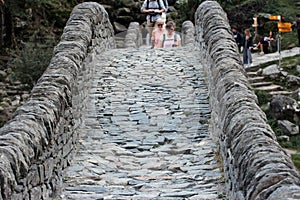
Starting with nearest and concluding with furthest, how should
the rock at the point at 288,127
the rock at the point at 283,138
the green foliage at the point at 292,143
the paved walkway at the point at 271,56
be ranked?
1. the green foliage at the point at 292,143
2. the rock at the point at 283,138
3. the rock at the point at 288,127
4. the paved walkway at the point at 271,56

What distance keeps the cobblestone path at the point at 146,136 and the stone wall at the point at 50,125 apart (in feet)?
1.02

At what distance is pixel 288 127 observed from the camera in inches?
656

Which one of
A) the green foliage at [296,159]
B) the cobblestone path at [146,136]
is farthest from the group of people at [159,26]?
the green foliage at [296,159]

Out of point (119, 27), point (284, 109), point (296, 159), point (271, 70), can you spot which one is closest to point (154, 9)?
point (296, 159)

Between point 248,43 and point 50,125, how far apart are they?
13.6 metres

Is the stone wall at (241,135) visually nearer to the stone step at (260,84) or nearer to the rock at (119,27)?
the stone step at (260,84)

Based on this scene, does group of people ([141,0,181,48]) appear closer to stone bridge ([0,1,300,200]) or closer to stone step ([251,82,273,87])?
stone bridge ([0,1,300,200])

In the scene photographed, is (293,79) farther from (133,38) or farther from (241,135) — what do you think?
(241,135)

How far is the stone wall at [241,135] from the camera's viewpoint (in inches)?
173

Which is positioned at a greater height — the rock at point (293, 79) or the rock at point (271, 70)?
the rock at point (271, 70)

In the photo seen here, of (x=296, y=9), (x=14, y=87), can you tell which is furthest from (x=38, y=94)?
(x=296, y=9)

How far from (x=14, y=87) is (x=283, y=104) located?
333 inches

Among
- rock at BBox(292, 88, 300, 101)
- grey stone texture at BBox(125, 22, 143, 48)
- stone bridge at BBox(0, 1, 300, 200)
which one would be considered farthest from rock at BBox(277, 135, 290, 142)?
stone bridge at BBox(0, 1, 300, 200)

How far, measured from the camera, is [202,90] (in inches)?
388
